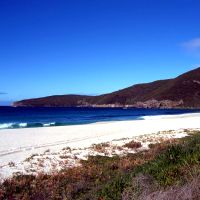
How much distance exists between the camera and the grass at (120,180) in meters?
6.84

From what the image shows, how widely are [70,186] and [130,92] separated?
18739 cm

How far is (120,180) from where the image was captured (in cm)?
837

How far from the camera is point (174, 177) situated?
7.77m

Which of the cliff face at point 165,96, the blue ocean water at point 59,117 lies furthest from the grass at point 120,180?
the cliff face at point 165,96

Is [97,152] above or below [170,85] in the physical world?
below

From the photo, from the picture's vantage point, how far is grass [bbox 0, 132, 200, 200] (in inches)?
269

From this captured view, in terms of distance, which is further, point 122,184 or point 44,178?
point 44,178

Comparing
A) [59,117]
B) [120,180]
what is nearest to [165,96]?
[59,117]

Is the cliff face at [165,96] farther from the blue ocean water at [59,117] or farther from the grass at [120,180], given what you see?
the grass at [120,180]

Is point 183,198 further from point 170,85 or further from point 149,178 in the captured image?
point 170,85

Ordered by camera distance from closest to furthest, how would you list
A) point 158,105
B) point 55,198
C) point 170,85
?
point 55,198, point 158,105, point 170,85

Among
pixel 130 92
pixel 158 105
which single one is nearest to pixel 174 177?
pixel 158 105

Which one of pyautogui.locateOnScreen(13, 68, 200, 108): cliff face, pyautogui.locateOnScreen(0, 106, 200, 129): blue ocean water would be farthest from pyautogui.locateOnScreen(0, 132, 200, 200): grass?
pyautogui.locateOnScreen(13, 68, 200, 108): cliff face

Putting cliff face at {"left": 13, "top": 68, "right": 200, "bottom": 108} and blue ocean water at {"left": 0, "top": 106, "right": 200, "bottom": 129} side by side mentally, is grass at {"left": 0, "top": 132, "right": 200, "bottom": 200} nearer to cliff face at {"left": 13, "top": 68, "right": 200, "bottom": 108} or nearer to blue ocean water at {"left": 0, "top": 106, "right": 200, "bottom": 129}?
blue ocean water at {"left": 0, "top": 106, "right": 200, "bottom": 129}
